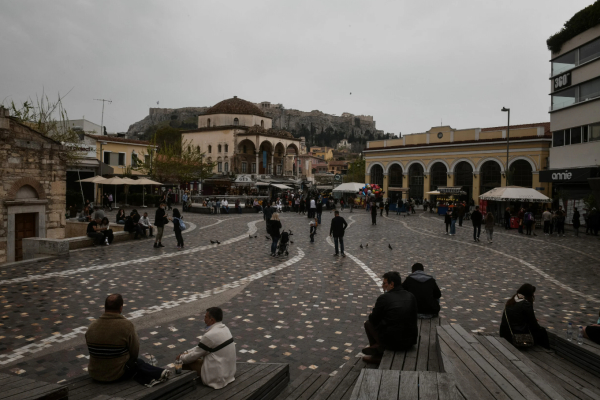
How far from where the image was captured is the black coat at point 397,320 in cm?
476

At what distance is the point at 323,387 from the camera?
14.1ft

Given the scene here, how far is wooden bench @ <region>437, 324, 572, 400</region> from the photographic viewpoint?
3.32 meters

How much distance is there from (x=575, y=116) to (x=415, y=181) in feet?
72.3

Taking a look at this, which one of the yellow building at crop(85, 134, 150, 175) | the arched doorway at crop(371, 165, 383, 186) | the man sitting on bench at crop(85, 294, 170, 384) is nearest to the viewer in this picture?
the man sitting on bench at crop(85, 294, 170, 384)

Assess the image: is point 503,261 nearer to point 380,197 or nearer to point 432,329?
point 432,329

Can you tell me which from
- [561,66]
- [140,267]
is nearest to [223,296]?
[140,267]

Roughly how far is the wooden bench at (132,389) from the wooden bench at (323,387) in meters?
1.03

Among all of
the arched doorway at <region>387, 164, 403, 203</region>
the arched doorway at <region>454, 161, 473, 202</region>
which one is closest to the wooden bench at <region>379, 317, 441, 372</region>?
the arched doorway at <region>454, 161, 473, 202</region>

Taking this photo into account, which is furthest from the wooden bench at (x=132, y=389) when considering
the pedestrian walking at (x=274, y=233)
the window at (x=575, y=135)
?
the window at (x=575, y=135)

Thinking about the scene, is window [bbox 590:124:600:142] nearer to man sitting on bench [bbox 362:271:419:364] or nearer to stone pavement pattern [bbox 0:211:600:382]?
stone pavement pattern [bbox 0:211:600:382]

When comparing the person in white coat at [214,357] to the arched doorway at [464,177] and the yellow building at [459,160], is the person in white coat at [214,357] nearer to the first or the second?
the yellow building at [459,160]

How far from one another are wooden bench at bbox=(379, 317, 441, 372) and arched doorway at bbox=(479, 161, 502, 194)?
38706 mm

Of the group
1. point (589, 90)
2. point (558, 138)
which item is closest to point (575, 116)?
point (589, 90)

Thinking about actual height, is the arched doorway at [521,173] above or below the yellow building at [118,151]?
Answer: below
